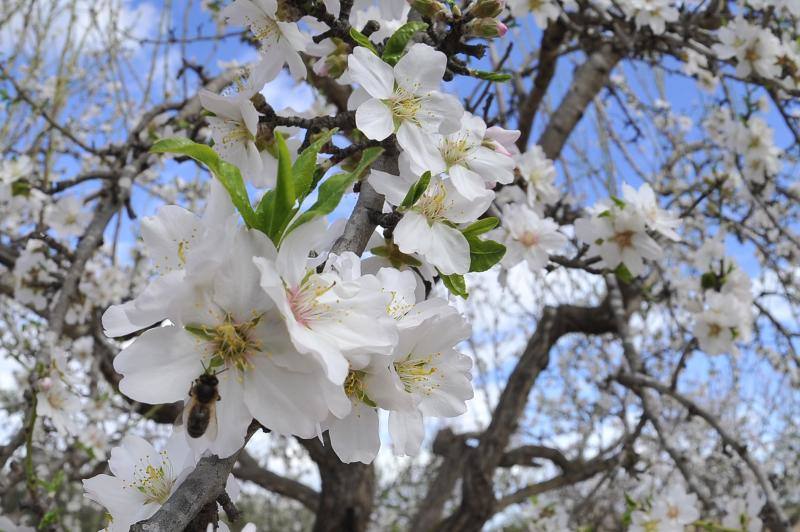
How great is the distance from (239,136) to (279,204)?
1.30 ft

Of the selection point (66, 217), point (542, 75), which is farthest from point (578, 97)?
point (66, 217)

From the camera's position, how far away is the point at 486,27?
37.7 inches

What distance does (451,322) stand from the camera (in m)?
0.71

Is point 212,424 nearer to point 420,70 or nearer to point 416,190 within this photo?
point 416,190

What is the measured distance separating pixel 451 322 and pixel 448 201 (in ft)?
0.79

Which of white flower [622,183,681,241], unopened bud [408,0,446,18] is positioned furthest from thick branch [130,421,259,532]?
white flower [622,183,681,241]

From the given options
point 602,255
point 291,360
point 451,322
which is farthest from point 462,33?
point 602,255

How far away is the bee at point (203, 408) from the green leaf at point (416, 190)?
13.0 inches

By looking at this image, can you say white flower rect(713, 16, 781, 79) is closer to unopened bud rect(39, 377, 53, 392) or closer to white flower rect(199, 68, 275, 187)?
white flower rect(199, 68, 275, 187)

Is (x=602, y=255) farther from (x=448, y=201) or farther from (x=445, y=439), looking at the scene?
(x=445, y=439)

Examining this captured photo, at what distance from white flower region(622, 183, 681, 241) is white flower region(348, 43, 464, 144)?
108 cm

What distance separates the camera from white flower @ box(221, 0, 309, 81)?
3.13 ft

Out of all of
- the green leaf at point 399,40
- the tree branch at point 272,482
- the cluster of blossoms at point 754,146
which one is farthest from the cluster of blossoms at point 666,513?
the tree branch at point 272,482

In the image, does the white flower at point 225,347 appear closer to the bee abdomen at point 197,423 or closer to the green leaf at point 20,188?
the bee abdomen at point 197,423
